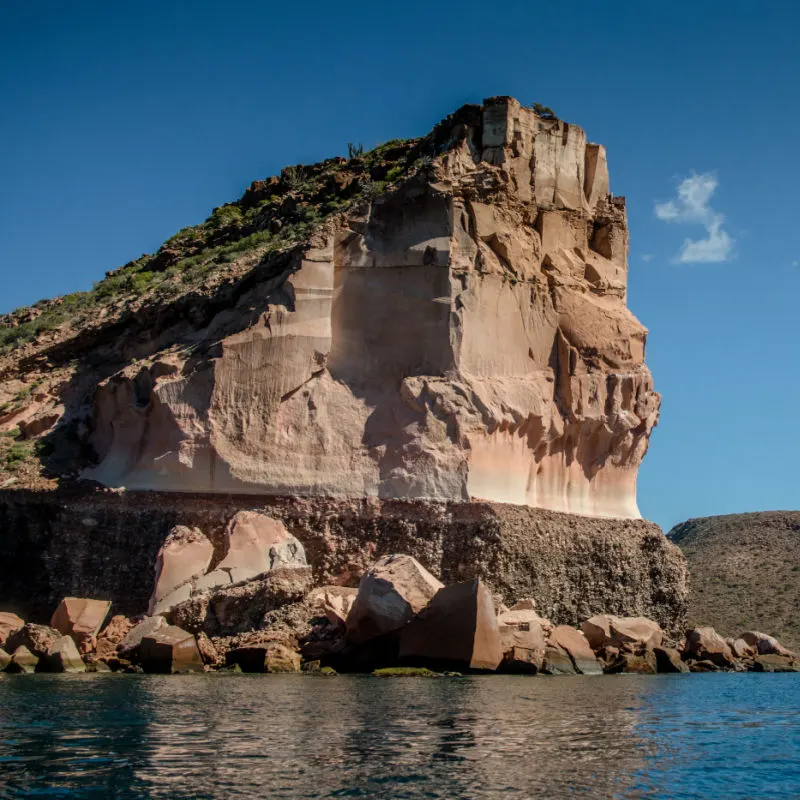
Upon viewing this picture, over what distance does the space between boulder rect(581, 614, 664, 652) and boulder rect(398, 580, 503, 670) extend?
4597mm

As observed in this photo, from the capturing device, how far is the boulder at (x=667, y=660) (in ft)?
91.7

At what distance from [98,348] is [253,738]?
23471 millimetres

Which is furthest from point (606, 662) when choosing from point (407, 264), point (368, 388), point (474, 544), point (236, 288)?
point (236, 288)

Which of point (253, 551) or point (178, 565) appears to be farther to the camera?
point (253, 551)

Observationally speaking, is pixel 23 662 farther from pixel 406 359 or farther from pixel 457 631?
pixel 406 359

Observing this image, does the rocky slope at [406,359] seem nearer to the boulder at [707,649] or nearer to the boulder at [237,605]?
the boulder at [237,605]

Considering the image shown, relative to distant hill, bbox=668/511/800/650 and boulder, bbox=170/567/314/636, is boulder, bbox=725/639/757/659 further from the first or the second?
boulder, bbox=170/567/314/636

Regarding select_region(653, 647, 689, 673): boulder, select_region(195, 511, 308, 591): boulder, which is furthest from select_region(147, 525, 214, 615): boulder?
select_region(653, 647, 689, 673): boulder

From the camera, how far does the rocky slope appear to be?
1156 inches

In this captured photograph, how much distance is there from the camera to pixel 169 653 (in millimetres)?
23766

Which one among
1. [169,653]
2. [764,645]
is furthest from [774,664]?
[169,653]

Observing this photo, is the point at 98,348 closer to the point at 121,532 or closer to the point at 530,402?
the point at 121,532

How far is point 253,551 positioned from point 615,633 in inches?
335

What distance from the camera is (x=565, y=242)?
33.8 metres
